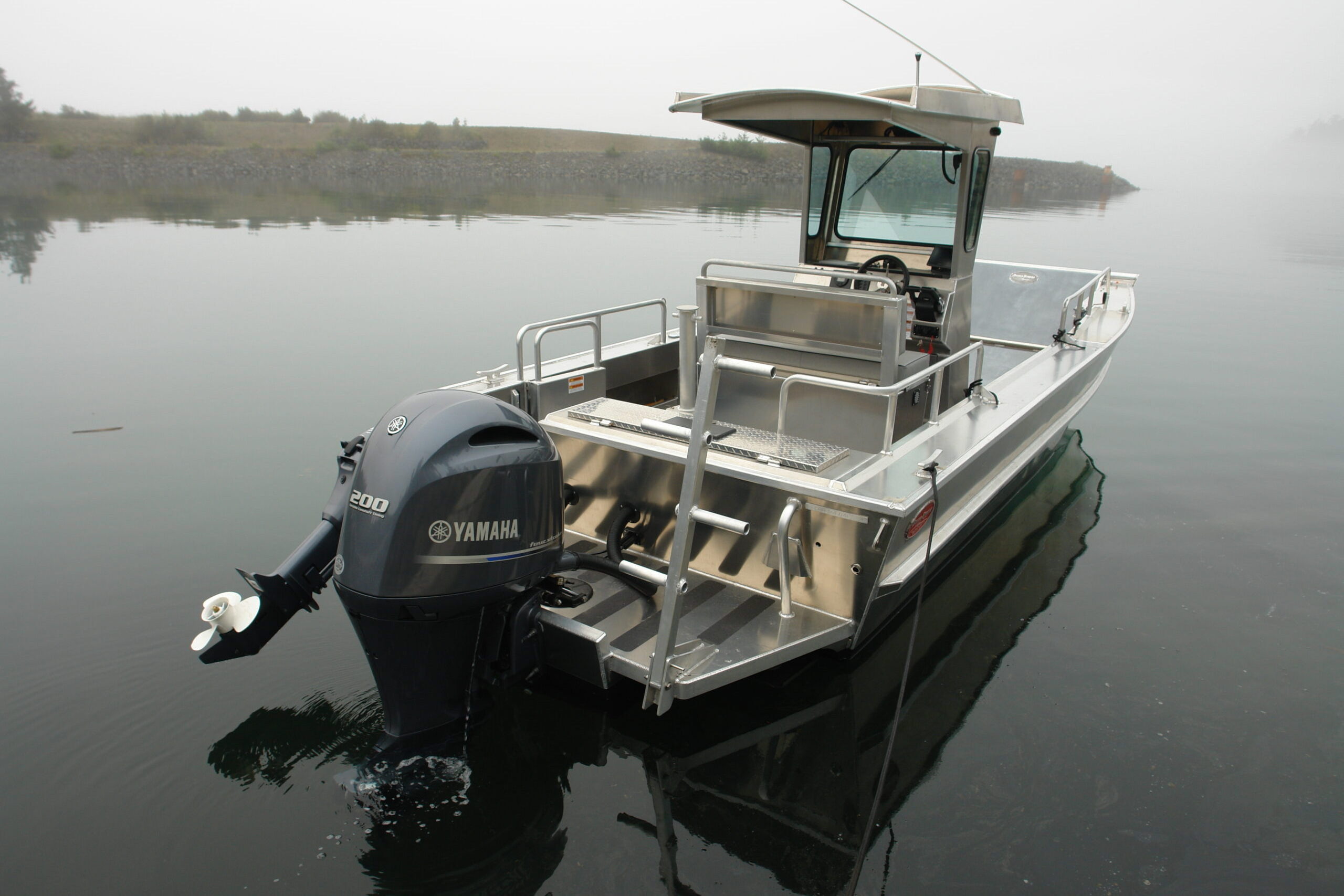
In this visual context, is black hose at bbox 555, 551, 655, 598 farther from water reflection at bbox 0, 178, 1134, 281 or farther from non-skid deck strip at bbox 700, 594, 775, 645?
water reflection at bbox 0, 178, 1134, 281

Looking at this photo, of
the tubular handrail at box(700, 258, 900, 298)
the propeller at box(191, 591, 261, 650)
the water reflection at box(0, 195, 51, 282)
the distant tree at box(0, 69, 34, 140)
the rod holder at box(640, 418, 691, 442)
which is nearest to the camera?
the rod holder at box(640, 418, 691, 442)

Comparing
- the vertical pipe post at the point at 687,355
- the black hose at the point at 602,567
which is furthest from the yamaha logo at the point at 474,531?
the vertical pipe post at the point at 687,355

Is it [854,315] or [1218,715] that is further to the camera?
[854,315]

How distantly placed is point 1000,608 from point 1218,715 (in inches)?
44.5

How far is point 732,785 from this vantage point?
307 cm

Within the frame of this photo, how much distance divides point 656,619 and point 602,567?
312 mm

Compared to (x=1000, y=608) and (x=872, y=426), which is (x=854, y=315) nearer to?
(x=872, y=426)

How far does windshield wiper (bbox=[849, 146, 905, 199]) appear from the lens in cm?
538

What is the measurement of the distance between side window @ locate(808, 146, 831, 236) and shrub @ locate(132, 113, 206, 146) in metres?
56.5

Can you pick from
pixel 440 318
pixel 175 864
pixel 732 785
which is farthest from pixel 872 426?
pixel 440 318

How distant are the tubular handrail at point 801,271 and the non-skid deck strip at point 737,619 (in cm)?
154

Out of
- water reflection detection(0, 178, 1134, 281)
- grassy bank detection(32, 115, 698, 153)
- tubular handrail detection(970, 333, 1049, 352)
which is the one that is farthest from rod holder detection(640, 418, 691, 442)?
grassy bank detection(32, 115, 698, 153)

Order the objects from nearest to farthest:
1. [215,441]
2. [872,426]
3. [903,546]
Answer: [903,546]
[872,426]
[215,441]

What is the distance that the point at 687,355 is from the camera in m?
4.31
